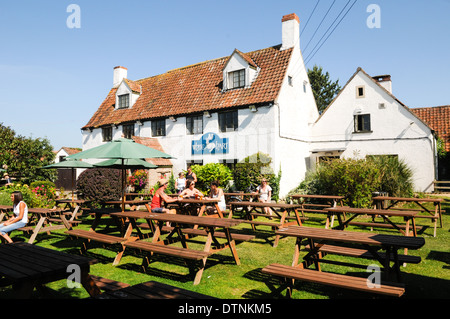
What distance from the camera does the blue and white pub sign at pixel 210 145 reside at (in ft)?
62.3

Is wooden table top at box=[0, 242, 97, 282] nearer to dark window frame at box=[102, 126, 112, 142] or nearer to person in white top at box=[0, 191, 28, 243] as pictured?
person in white top at box=[0, 191, 28, 243]

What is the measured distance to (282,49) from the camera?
64.1 feet

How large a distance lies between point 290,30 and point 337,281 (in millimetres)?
18286

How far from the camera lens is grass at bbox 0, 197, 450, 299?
496 cm

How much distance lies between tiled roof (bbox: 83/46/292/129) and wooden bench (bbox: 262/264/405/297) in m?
13.6

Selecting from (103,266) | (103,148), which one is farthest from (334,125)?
(103,266)

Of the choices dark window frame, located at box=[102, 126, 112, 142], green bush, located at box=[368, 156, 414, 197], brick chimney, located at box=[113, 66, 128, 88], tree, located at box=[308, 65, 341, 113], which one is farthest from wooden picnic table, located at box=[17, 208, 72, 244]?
tree, located at box=[308, 65, 341, 113]

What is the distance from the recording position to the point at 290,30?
19266mm

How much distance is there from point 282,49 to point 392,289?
18152mm

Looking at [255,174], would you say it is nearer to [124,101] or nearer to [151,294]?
[151,294]

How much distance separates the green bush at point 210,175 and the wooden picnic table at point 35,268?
1297 cm

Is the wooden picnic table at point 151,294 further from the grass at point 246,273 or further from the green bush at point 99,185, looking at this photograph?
the green bush at point 99,185

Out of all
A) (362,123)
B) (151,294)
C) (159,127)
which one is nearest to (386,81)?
(362,123)
